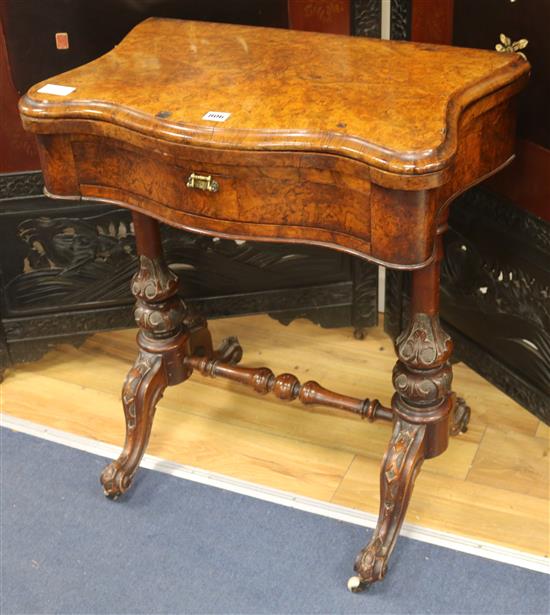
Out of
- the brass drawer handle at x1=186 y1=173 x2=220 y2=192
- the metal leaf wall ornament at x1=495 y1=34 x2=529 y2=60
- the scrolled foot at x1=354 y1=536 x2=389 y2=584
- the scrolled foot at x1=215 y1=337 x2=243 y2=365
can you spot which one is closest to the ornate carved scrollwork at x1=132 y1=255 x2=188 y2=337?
the scrolled foot at x1=215 y1=337 x2=243 y2=365

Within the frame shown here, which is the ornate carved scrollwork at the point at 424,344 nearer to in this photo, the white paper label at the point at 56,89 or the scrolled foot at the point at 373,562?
the scrolled foot at the point at 373,562

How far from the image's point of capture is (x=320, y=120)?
1570mm

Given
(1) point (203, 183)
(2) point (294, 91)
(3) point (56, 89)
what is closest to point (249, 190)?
(1) point (203, 183)

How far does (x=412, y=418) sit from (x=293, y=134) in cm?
72

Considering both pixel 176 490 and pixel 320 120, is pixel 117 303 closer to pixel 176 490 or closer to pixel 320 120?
pixel 176 490

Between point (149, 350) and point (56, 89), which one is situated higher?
point (56, 89)

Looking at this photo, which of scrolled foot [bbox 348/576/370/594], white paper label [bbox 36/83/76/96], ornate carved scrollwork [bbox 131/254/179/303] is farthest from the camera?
ornate carved scrollwork [bbox 131/254/179/303]

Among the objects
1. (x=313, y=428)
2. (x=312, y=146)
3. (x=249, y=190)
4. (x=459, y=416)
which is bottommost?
(x=313, y=428)

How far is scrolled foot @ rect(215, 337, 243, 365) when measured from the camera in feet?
8.29

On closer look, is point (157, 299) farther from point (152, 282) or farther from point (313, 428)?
point (313, 428)

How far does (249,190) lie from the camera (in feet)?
5.38

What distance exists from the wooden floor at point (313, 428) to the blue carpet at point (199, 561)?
11cm

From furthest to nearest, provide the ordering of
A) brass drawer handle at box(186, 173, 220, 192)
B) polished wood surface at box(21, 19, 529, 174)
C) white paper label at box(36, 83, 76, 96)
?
white paper label at box(36, 83, 76, 96) < brass drawer handle at box(186, 173, 220, 192) < polished wood surface at box(21, 19, 529, 174)

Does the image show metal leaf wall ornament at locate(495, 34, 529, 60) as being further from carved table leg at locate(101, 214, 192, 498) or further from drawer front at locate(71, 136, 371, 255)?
carved table leg at locate(101, 214, 192, 498)
